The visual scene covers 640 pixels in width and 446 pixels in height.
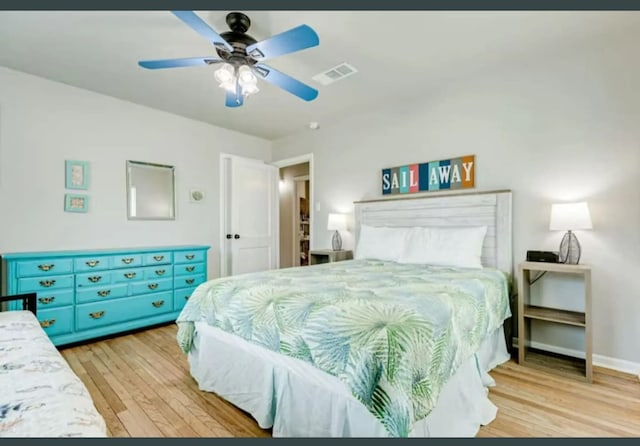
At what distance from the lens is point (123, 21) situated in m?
2.09

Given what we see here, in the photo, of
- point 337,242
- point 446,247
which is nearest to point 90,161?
point 337,242

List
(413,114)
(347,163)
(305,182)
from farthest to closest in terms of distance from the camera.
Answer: (305,182) → (347,163) → (413,114)

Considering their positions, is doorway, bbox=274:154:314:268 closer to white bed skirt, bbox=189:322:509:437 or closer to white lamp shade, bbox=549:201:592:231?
white bed skirt, bbox=189:322:509:437

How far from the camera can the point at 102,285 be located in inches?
118

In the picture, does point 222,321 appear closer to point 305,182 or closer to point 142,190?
point 142,190

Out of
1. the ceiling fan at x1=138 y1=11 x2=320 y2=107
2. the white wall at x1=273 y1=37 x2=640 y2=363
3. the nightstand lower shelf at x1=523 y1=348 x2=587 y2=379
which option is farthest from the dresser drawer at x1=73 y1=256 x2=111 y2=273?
the nightstand lower shelf at x1=523 y1=348 x2=587 y2=379

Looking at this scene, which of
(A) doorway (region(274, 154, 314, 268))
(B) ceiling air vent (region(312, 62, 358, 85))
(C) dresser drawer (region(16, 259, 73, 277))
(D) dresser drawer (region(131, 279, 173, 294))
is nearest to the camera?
(C) dresser drawer (region(16, 259, 73, 277))

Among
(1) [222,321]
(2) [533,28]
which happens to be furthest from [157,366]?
(2) [533,28]

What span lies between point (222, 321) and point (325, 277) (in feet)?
2.41

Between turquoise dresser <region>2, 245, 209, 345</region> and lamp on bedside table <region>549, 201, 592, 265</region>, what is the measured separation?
3.51 meters

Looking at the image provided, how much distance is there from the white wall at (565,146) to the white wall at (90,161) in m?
2.83

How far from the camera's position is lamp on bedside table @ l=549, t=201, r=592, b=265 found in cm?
223

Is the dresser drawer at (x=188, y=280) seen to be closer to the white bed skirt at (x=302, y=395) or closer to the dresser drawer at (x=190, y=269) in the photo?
the dresser drawer at (x=190, y=269)

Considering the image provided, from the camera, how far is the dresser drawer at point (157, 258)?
327cm
